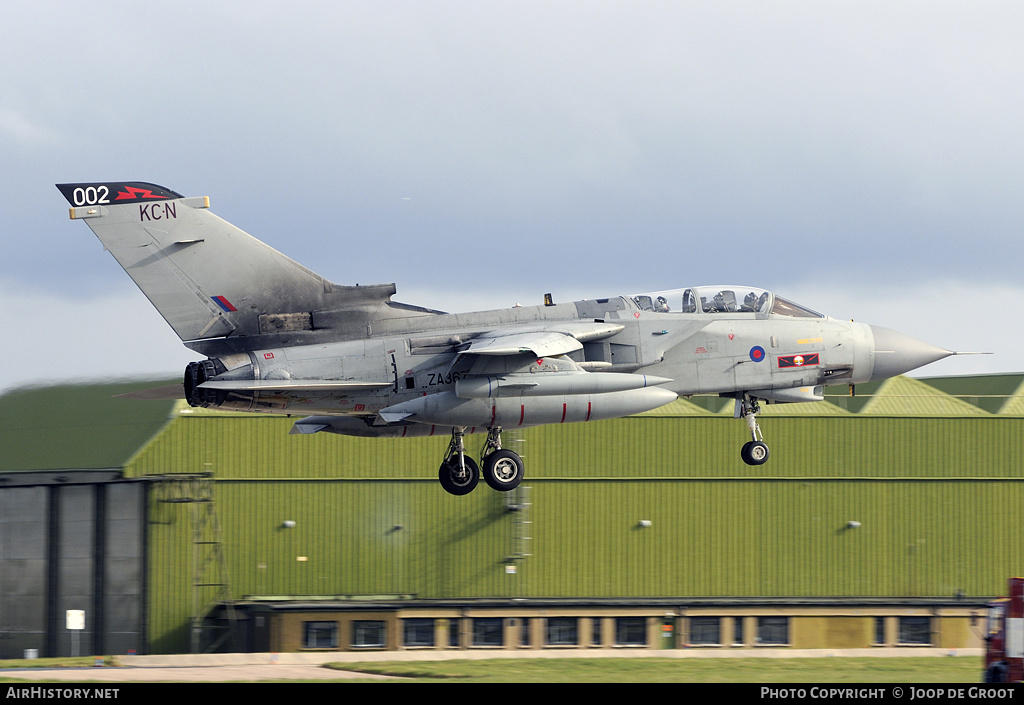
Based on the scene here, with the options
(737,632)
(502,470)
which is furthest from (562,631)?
(502,470)

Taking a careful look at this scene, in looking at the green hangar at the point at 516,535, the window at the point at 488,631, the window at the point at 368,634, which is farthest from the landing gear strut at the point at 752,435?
the window at the point at 368,634

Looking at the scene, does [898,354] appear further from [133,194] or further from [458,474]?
[133,194]

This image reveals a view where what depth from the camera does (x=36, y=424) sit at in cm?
4531

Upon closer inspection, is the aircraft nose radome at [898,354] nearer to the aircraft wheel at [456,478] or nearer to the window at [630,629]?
the aircraft wheel at [456,478]

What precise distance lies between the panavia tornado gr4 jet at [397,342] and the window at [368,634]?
56.8ft

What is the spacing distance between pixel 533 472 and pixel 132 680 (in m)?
17.6

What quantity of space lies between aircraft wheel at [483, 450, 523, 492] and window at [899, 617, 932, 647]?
23.0 meters

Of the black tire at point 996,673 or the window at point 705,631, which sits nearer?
the black tire at point 996,673

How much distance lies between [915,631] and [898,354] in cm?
1940

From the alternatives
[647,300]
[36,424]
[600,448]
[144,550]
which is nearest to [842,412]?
[600,448]

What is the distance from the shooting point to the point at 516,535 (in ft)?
145

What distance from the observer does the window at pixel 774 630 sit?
43531 mm

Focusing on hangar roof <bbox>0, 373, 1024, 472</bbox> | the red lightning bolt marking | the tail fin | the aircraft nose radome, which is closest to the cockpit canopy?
the aircraft nose radome

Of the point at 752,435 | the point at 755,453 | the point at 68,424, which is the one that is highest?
the point at 68,424
